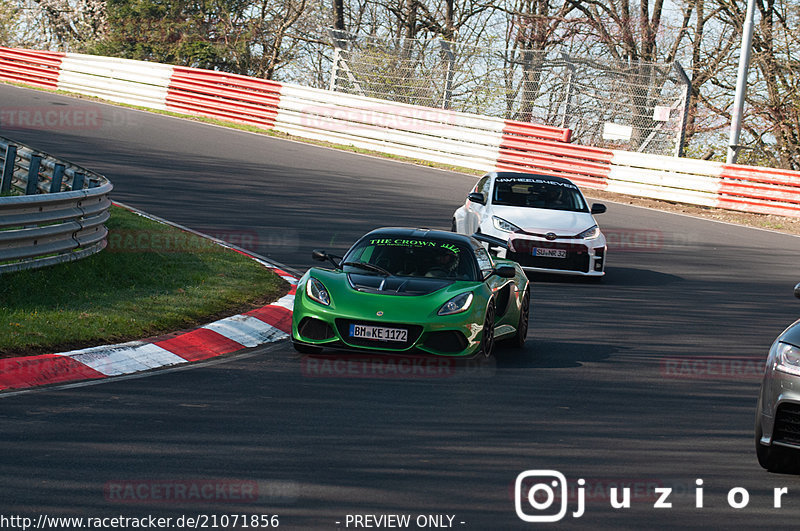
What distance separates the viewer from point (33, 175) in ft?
49.3

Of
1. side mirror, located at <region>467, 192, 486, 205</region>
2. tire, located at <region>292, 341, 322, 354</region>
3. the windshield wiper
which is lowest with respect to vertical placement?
tire, located at <region>292, 341, 322, 354</region>

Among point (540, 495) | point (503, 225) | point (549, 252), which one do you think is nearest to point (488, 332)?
point (540, 495)

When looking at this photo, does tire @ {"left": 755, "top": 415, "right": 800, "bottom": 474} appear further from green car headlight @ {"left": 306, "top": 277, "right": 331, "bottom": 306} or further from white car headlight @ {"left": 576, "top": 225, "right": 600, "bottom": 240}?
white car headlight @ {"left": 576, "top": 225, "right": 600, "bottom": 240}

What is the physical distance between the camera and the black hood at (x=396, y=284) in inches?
401

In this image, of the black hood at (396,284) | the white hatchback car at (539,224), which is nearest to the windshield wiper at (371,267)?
the black hood at (396,284)

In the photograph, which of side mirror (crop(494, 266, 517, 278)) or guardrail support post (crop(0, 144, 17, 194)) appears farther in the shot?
guardrail support post (crop(0, 144, 17, 194))

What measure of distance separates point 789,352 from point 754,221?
20.0 meters

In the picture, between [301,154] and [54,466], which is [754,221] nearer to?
[301,154]

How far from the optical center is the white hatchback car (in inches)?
636

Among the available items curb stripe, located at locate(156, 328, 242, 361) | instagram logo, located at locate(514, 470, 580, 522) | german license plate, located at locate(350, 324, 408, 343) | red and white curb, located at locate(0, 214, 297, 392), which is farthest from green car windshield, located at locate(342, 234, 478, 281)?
instagram logo, located at locate(514, 470, 580, 522)

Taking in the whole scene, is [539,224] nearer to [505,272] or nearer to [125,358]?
[505,272]

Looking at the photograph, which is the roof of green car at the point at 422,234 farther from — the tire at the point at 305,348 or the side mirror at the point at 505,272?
the tire at the point at 305,348

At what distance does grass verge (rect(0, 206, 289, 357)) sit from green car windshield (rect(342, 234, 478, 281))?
1.74m

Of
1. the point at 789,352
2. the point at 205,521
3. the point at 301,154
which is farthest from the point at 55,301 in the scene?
the point at 301,154
